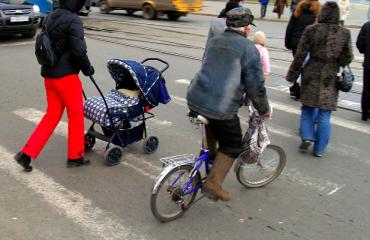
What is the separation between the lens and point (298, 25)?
7887 mm

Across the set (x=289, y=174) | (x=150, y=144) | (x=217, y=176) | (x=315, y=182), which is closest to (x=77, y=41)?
(x=150, y=144)

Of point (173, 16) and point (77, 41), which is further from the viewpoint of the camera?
point (173, 16)

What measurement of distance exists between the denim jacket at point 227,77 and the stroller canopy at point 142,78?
133 centimetres

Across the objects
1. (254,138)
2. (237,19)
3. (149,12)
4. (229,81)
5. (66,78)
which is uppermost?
(237,19)

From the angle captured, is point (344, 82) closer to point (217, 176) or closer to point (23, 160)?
point (217, 176)

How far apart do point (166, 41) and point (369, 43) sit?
26.4 feet

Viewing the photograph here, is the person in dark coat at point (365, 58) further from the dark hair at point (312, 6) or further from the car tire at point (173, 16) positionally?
the car tire at point (173, 16)

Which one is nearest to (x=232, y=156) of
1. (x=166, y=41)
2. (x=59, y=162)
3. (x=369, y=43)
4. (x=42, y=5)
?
(x=59, y=162)

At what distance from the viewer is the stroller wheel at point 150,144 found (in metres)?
5.60

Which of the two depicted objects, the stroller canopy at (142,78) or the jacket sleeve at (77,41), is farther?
the stroller canopy at (142,78)

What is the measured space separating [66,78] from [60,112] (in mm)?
449

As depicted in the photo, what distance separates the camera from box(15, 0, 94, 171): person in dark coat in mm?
4695

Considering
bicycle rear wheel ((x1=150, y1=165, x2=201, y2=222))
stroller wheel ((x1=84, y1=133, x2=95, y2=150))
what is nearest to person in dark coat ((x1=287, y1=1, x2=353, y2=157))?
bicycle rear wheel ((x1=150, y1=165, x2=201, y2=222))

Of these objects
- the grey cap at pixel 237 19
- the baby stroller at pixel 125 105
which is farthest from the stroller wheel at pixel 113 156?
the grey cap at pixel 237 19
